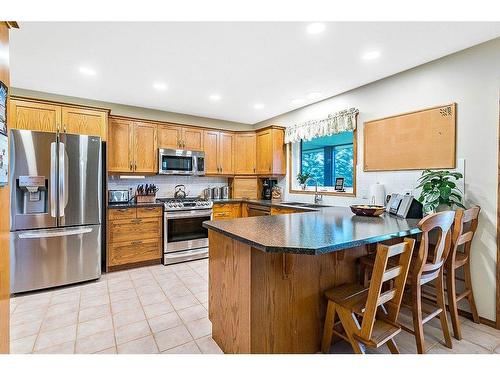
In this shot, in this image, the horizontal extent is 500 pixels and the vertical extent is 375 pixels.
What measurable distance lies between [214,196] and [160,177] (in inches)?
41.8

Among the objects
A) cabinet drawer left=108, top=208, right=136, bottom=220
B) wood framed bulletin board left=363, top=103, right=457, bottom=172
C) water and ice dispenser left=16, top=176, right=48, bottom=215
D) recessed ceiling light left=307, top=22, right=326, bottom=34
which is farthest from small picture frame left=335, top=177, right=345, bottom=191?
water and ice dispenser left=16, top=176, right=48, bottom=215

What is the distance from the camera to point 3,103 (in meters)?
1.41

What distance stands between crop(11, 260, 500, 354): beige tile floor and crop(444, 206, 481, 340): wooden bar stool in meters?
0.16

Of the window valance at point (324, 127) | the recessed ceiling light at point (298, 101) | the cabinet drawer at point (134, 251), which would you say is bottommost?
the cabinet drawer at point (134, 251)

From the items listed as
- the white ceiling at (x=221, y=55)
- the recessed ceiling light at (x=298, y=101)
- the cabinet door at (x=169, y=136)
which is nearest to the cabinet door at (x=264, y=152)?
the recessed ceiling light at (x=298, y=101)

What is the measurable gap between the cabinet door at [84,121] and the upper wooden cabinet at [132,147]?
0.27m

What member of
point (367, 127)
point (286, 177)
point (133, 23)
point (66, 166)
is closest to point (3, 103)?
point (133, 23)

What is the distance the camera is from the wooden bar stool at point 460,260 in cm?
192

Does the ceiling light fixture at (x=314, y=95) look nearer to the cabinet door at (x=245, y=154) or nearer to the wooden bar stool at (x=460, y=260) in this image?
the cabinet door at (x=245, y=154)

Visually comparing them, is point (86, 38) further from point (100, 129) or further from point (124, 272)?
point (124, 272)

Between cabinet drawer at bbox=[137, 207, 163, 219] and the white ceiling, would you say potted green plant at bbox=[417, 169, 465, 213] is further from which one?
cabinet drawer at bbox=[137, 207, 163, 219]

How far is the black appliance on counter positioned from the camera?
5.06 meters

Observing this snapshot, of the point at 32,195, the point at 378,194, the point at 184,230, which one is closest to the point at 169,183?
the point at 184,230
